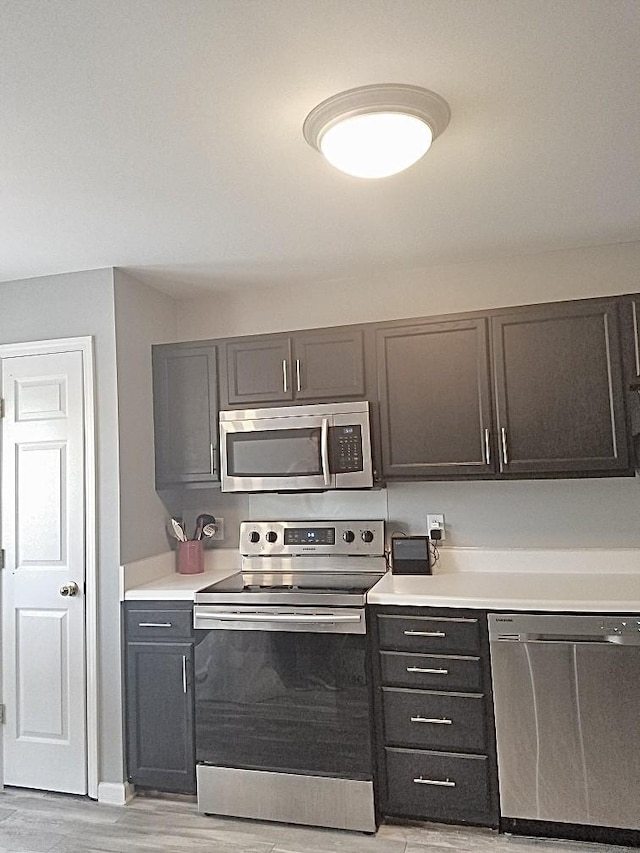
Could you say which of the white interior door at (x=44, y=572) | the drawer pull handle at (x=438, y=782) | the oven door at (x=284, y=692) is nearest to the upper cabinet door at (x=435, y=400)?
the oven door at (x=284, y=692)

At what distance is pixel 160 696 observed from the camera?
315 cm

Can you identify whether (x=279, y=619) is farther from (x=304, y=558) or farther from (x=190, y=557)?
(x=190, y=557)

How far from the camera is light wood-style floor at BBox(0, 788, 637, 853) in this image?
2680 mm

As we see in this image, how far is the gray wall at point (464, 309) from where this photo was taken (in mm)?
3277

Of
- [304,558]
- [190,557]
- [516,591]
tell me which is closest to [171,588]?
[190,557]

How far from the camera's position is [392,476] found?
129 inches

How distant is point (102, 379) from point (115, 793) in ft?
6.41

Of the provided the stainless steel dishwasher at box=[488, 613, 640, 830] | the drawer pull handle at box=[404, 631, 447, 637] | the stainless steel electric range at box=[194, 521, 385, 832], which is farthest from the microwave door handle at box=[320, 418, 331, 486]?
the stainless steel dishwasher at box=[488, 613, 640, 830]

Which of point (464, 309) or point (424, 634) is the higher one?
point (464, 309)

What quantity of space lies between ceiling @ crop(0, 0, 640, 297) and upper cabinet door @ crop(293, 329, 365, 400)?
15.7 inches

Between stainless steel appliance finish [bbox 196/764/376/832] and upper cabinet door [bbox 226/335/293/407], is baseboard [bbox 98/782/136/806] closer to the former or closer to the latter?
stainless steel appliance finish [bbox 196/764/376/832]

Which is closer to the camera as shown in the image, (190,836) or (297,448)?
(190,836)

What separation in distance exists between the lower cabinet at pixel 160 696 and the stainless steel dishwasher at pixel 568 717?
1394mm

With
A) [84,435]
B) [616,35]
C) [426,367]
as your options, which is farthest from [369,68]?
[84,435]
